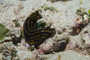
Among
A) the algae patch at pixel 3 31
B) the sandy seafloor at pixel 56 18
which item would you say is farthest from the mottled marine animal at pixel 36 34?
the algae patch at pixel 3 31

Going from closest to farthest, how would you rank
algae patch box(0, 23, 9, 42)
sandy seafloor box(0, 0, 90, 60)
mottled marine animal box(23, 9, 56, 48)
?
sandy seafloor box(0, 0, 90, 60) < algae patch box(0, 23, 9, 42) < mottled marine animal box(23, 9, 56, 48)

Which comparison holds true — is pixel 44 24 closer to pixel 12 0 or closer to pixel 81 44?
pixel 81 44

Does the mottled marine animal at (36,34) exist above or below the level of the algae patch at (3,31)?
below

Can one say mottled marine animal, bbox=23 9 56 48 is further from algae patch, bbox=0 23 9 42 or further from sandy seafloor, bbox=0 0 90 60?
algae patch, bbox=0 23 9 42

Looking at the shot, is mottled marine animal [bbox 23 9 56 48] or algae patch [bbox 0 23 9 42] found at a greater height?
algae patch [bbox 0 23 9 42]

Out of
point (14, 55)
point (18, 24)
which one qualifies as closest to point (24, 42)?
point (18, 24)

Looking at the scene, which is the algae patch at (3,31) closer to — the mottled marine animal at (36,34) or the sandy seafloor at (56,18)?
the sandy seafloor at (56,18)

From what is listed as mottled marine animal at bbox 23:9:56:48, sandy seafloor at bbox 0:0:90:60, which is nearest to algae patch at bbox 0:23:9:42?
sandy seafloor at bbox 0:0:90:60

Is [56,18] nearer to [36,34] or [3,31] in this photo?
[36,34]

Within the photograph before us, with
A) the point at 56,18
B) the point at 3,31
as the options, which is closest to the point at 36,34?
the point at 3,31
